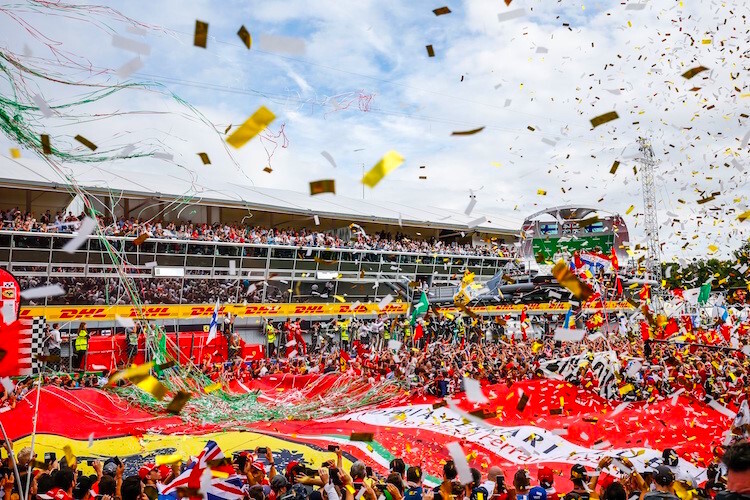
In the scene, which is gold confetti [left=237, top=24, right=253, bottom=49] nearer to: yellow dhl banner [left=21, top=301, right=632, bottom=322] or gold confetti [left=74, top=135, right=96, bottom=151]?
gold confetti [left=74, top=135, right=96, bottom=151]

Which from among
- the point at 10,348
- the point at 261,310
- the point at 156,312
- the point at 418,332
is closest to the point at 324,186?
the point at 10,348

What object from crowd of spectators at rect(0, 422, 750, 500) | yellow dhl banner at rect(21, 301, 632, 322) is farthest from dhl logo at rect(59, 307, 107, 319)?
crowd of spectators at rect(0, 422, 750, 500)

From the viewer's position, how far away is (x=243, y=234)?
2472cm

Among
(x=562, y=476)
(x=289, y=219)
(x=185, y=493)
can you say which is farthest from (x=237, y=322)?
(x=185, y=493)

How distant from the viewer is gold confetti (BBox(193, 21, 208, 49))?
159 inches

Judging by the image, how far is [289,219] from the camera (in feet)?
93.7

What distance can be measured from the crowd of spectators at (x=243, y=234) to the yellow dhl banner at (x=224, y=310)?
100 inches

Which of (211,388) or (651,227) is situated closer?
(211,388)

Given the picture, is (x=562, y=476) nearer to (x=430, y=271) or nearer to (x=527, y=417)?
(x=527, y=417)

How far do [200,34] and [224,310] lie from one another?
62.3 ft

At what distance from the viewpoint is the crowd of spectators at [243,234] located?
19766 millimetres

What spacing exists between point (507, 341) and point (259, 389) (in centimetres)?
1048

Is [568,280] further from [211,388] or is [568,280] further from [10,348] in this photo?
[211,388]

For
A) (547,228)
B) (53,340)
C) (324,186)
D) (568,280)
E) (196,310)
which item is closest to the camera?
(324,186)
